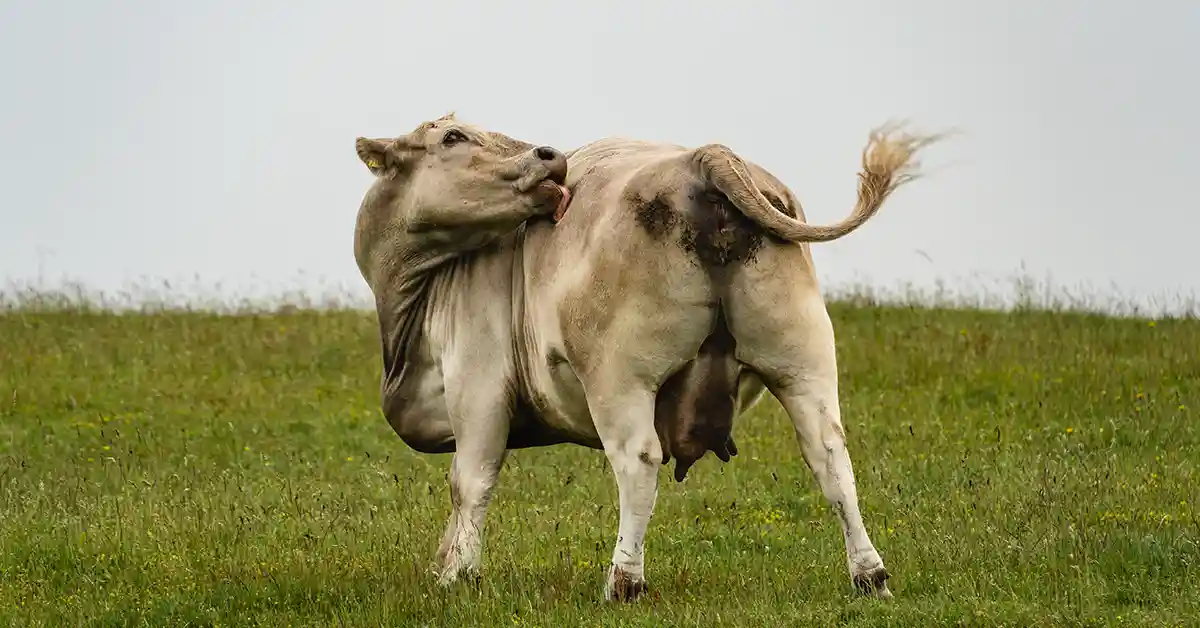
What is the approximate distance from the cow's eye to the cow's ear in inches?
13.5

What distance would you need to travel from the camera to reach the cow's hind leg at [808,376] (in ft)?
26.7

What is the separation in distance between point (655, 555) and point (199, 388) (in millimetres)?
8478

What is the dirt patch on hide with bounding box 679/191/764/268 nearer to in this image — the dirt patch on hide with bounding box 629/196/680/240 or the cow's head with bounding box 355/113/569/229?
the dirt patch on hide with bounding box 629/196/680/240

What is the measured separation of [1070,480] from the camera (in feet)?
40.0

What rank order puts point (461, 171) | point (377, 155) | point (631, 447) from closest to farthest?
point (631, 447) < point (461, 171) < point (377, 155)

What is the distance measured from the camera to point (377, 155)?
374 inches

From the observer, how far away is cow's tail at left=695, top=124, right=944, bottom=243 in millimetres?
8055

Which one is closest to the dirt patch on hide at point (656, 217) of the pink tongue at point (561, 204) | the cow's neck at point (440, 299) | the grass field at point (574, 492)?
the pink tongue at point (561, 204)

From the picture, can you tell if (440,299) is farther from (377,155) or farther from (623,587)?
(623,587)

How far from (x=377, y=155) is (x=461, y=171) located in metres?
0.60

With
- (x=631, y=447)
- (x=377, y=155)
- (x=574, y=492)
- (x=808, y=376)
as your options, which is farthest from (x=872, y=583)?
(x=574, y=492)

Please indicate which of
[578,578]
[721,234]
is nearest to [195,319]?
[578,578]

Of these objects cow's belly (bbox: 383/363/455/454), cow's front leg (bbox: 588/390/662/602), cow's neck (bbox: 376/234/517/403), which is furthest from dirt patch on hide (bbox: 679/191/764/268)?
cow's belly (bbox: 383/363/455/454)

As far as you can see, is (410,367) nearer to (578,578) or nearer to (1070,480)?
(578,578)
